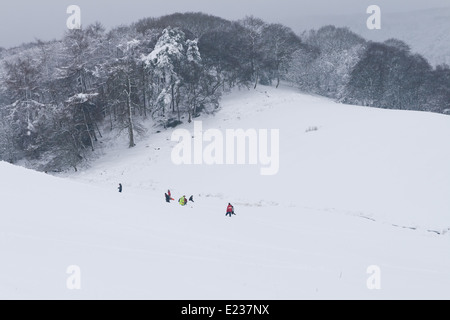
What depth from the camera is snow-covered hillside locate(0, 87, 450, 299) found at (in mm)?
10523

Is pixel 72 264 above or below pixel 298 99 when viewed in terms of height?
below

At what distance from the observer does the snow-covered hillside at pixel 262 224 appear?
10523 millimetres

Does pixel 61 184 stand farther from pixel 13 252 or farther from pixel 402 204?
pixel 402 204

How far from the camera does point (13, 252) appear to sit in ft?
35.2

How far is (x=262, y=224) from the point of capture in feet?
65.1

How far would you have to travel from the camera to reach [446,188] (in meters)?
23.4

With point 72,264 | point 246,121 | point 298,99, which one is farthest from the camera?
point 298,99

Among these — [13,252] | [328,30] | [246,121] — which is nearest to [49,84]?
[246,121]

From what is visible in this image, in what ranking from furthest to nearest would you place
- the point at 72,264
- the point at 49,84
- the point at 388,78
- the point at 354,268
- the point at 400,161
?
the point at 388,78
the point at 49,84
the point at 400,161
the point at 354,268
the point at 72,264

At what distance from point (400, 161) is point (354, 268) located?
18.5 m

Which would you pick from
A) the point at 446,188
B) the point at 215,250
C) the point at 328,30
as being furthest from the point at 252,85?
the point at 328,30

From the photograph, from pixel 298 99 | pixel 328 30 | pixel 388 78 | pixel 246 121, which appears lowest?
pixel 246 121
